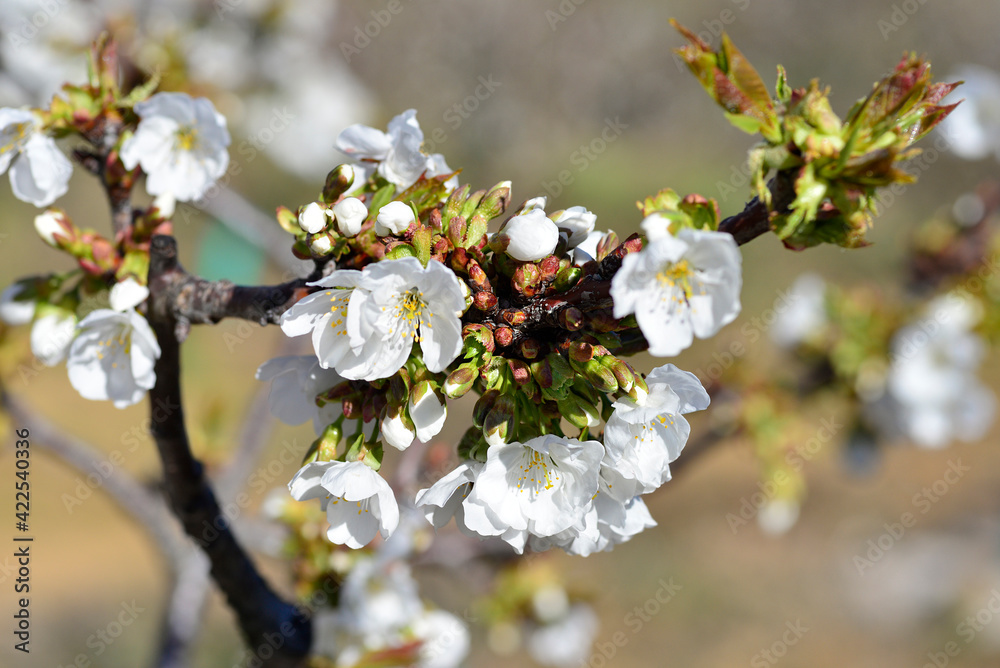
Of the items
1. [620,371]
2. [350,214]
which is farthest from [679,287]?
[350,214]

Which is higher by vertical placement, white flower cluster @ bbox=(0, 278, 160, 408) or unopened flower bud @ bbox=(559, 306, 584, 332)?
unopened flower bud @ bbox=(559, 306, 584, 332)

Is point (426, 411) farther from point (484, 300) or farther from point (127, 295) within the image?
point (127, 295)

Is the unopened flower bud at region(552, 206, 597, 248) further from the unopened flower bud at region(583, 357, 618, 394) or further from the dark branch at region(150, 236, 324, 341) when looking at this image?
the dark branch at region(150, 236, 324, 341)

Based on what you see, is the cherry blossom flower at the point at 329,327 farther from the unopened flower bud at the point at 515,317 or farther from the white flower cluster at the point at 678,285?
the white flower cluster at the point at 678,285

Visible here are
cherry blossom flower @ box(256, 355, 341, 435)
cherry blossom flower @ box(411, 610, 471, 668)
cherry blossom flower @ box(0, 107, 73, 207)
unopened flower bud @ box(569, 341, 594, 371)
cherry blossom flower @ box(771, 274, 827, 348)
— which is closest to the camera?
unopened flower bud @ box(569, 341, 594, 371)

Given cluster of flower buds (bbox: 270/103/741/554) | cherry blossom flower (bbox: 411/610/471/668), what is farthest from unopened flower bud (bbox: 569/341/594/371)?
cherry blossom flower (bbox: 411/610/471/668)

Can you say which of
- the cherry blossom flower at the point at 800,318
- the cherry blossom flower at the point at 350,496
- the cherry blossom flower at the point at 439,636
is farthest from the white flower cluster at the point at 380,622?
the cherry blossom flower at the point at 800,318
